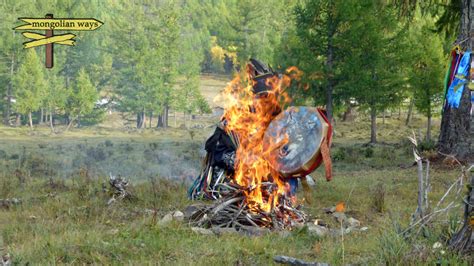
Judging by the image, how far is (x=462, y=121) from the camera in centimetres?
1373

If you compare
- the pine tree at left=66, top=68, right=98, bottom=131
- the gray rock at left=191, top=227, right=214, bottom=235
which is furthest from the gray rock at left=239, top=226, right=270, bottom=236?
the pine tree at left=66, top=68, right=98, bottom=131

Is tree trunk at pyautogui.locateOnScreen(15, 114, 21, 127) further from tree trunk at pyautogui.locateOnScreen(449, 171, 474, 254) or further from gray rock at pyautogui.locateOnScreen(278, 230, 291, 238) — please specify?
tree trunk at pyautogui.locateOnScreen(449, 171, 474, 254)

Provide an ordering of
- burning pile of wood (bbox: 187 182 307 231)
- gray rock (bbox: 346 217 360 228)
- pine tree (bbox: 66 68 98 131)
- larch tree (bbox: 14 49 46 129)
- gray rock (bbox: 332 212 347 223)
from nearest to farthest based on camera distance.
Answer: burning pile of wood (bbox: 187 182 307 231) < gray rock (bbox: 346 217 360 228) < gray rock (bbox: 332 212 347 223) < larch tree (bbox: 14 49 46 129) < pine tree (bbox: 66 68 98 131)

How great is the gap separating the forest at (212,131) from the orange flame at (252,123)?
0.30m

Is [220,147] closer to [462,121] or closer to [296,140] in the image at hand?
[296,140]

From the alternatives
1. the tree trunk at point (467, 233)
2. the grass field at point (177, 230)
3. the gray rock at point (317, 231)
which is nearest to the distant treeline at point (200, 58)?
the grass field at point (177, 230)

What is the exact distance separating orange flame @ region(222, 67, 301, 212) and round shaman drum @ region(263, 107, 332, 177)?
0.07 metres

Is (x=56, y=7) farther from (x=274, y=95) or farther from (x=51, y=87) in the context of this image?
(x=274, y=95)

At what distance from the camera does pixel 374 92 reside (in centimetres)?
2483

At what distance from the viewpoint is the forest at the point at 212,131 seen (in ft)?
17.9

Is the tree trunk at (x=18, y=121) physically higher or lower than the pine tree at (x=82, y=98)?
lower

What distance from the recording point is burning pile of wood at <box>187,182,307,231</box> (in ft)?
23.6

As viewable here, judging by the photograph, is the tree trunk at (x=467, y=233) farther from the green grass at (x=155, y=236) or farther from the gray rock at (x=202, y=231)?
the gray rock at (x=202, y=231)

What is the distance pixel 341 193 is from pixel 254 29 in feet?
182
